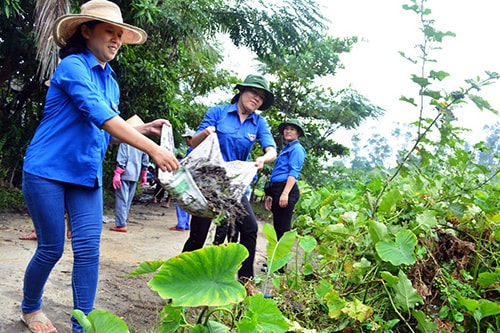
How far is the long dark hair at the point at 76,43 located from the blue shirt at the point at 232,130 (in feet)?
3.22

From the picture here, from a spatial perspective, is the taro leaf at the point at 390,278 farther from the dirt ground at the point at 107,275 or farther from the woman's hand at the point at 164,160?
the woman's hand at the point at 164,160

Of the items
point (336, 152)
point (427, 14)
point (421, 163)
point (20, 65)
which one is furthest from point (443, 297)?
point (336, 152)

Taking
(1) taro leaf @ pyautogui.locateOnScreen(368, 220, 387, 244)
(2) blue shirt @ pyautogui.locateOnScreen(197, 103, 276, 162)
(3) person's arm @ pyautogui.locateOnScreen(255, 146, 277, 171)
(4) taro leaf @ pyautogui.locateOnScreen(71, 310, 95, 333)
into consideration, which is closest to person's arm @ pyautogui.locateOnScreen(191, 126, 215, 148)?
(2) blue shirt @ pyautogui.locateOnScreen(197, 103, 276, 162)

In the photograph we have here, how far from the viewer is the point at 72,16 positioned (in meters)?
2.02

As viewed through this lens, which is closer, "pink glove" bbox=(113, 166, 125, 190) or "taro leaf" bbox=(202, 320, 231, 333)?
"taro leaf" bbox=(202, 320, 231, 333)

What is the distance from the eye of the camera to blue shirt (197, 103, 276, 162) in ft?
9.70

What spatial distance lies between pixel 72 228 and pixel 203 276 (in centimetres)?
A: 83

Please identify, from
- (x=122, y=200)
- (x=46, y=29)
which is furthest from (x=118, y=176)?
(x=46, y=29)

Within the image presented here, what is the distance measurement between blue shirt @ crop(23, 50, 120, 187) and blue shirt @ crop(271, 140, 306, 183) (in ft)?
8.11

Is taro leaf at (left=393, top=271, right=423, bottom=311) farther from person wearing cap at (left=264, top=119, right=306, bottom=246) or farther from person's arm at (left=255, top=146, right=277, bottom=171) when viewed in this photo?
person wearing cap at (left=264, top=119, right=306, bottom=246)

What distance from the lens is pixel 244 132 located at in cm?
300

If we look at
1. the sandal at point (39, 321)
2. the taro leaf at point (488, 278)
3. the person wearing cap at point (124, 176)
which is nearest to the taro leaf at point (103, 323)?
the sandal at point (39, 321)

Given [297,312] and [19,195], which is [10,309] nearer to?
[297,312]

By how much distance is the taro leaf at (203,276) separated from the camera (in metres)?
1.41
